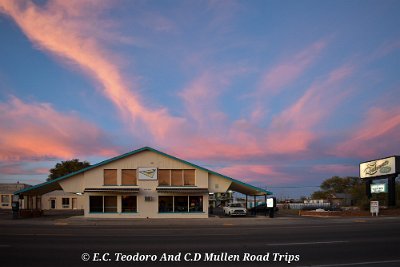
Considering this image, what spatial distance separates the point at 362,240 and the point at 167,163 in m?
23.7

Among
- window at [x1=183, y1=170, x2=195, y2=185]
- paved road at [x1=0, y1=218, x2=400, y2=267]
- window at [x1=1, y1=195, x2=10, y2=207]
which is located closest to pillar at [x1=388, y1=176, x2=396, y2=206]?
window at [x1=183, y1=170, x2=195, y2=185]

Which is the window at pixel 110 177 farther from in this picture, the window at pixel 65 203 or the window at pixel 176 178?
the window at pixel 65 203

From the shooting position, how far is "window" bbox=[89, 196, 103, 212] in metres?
37.3

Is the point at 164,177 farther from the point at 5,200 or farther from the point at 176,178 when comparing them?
the point at 5,200

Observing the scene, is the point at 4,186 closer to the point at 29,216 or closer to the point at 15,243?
the point at 29,216

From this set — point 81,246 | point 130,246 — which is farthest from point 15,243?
point 130,246

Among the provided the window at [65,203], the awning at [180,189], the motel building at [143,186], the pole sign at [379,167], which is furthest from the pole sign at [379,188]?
the window at [65,203]

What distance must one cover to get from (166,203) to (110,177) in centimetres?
557

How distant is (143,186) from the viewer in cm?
3769

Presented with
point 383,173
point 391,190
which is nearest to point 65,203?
point 383,173

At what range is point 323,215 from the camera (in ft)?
135

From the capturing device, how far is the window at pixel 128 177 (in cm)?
3788

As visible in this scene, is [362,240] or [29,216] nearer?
[362,240]

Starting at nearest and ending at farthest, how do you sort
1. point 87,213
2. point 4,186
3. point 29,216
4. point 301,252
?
point 301,252, point 87,213, point 29,216, point 4,186
